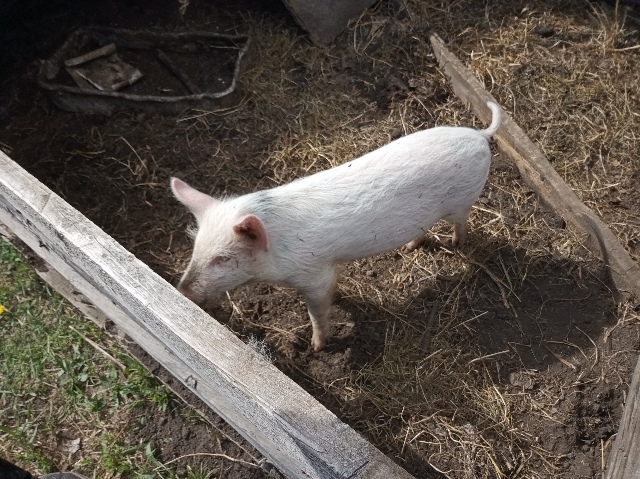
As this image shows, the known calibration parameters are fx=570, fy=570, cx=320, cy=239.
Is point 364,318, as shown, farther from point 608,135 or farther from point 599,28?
point 599,28

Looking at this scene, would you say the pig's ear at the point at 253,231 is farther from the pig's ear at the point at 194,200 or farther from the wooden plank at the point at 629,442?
the wooden plank at the point at 629,442

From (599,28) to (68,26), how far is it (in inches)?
162

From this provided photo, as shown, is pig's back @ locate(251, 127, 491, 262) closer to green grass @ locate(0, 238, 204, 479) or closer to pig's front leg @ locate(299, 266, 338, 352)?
pig's front leg @ locate(299, 266, 338, 352)

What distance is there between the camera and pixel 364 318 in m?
3.20

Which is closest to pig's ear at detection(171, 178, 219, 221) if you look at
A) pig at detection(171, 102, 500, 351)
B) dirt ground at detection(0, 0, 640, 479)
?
pig at detection(171, 102, 500, 351)

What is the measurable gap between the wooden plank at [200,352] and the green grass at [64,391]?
266mm

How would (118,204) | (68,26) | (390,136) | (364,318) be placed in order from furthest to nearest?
(68,26)
(390,136)
(118,204)
(364,318)

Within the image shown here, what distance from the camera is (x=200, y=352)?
7.13 feet

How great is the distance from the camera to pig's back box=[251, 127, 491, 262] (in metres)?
2.61

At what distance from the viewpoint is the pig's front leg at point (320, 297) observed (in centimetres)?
276

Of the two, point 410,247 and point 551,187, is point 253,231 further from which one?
point 551,187

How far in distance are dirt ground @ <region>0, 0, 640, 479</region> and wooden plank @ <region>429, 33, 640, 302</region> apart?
2.9 inches

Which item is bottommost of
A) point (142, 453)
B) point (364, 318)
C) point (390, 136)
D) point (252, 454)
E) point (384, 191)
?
point (142, 453)

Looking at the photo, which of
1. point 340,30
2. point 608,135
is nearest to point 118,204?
point 340,30
